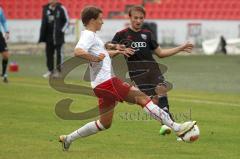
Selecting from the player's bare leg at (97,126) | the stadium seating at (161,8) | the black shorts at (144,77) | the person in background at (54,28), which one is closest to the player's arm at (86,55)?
the player's bare leg at (97,126)

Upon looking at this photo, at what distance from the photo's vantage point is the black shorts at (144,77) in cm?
1247

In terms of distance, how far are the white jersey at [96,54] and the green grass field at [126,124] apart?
100cm

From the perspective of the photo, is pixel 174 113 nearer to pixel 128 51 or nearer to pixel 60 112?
pixel 60 112

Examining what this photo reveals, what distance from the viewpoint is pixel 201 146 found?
36.4 feet

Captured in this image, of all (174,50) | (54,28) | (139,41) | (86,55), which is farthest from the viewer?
(54,28)

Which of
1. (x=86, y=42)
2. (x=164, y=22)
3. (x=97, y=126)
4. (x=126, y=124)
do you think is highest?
(x=86, y=42)

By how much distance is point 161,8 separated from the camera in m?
39.8

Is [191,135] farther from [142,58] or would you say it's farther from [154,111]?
[142,58]

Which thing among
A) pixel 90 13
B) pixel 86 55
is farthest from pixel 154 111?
pixel 90 13

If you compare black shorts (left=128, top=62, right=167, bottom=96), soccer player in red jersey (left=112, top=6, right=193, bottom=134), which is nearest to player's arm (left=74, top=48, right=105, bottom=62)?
soccer player in red jersey (left=112, top=6, right=193, bottom=134)

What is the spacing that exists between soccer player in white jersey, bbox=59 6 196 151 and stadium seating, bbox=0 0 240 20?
27677 mm

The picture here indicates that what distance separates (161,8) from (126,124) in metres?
26.5

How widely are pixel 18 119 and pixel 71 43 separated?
22630 millimetres

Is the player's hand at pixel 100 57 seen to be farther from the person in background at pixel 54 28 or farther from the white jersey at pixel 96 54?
the person in background at pixel 54 28
